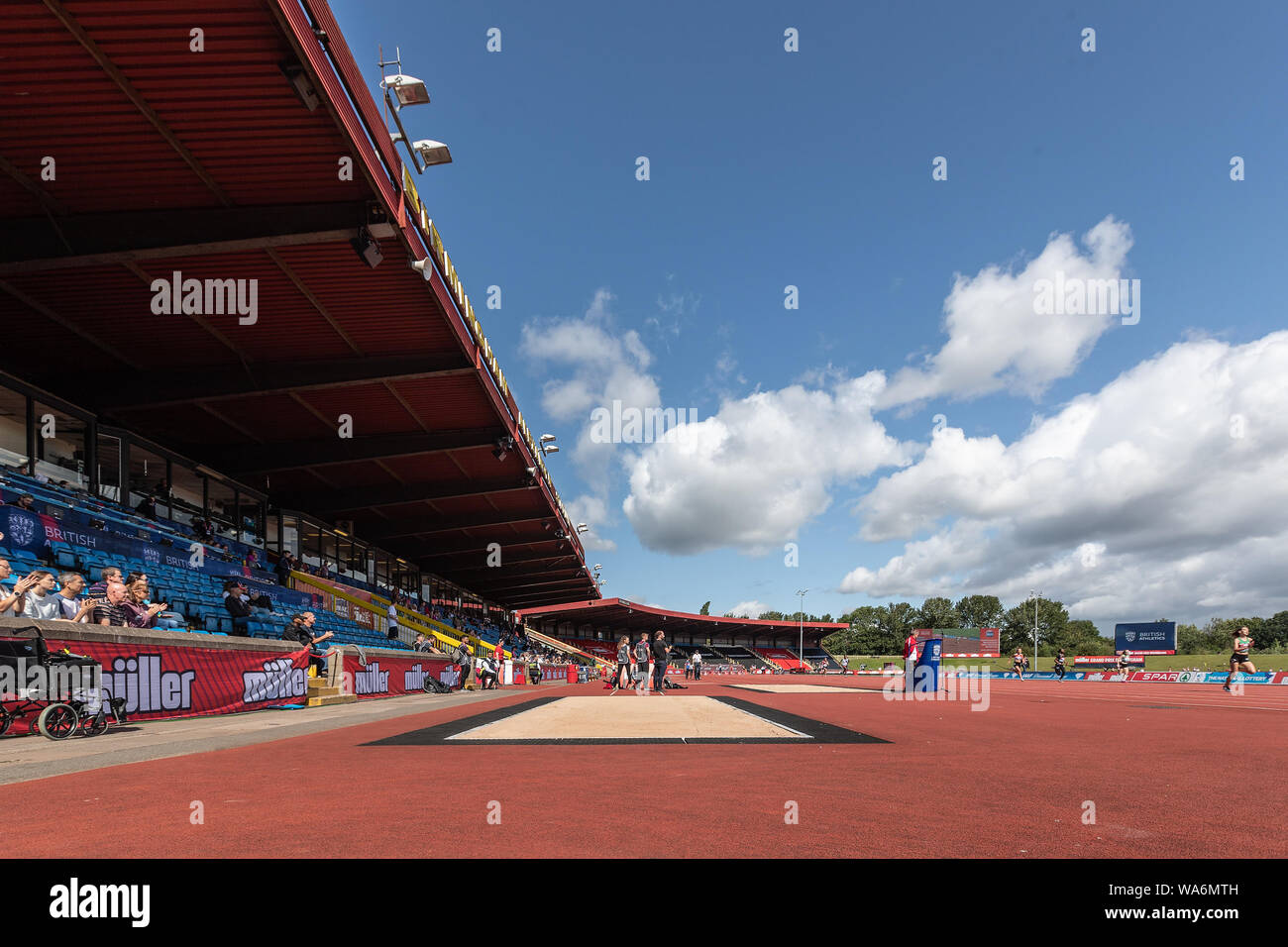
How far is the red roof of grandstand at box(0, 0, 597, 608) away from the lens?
29.2 feet

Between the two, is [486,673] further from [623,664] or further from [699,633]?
[699,633]

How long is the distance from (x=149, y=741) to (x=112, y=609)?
11.0 feet

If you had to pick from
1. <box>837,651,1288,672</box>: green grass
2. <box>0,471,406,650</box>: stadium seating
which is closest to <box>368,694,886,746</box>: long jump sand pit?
<box>0,471,406,650</box>: stadium seating

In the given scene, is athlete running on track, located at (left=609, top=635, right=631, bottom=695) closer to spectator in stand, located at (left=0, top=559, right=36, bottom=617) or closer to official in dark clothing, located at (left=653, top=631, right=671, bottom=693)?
official in dark clothing, located at (left=653, top=631, right=671, bottom=693)

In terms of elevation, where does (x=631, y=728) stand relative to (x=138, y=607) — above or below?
below

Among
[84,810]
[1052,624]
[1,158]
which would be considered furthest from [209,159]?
[1052,624]

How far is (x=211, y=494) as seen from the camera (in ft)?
85.5

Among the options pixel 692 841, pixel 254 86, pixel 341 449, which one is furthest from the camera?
pixel 341 449

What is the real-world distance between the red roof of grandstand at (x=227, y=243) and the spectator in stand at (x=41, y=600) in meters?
5.61

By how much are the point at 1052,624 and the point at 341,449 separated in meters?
173

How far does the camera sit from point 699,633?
9794 cm

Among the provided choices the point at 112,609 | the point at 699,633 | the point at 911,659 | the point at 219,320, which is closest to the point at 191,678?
the point at 112,609
